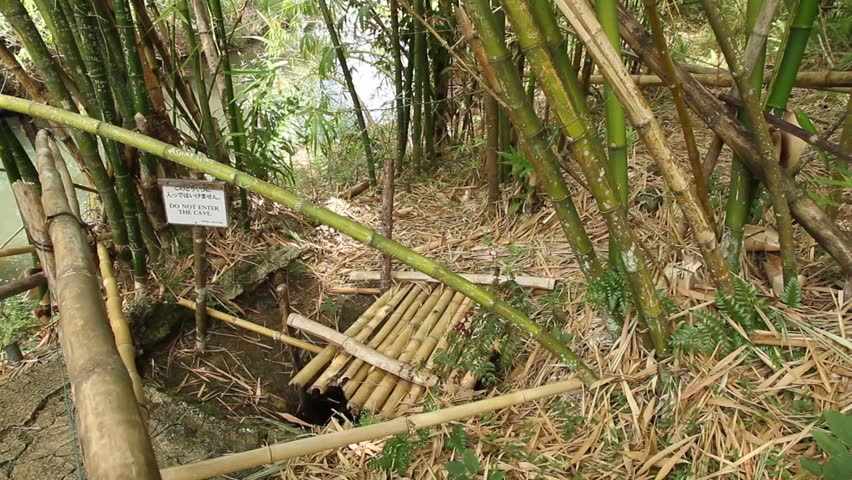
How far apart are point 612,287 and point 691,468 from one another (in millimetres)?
370

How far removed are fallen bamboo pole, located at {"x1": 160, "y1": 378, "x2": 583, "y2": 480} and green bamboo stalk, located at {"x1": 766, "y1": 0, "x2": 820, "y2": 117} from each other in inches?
27.3

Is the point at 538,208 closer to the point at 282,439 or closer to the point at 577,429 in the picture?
the point at 577,429

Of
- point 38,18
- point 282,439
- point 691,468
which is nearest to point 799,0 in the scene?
point 691,468

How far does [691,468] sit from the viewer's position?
3.12ft

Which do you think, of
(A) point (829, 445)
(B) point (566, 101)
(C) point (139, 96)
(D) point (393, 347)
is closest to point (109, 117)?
(C) point (139, 96)

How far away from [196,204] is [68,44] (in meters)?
0.64

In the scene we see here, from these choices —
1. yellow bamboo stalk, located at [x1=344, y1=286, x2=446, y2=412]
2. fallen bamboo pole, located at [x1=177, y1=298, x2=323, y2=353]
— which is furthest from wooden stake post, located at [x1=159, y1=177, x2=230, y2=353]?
yellow bamboo stalk, located at [x1=344, y1=286, x2=446, y2=412]

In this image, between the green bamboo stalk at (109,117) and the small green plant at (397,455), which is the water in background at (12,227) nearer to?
the green bamboo stalk at (109,117)

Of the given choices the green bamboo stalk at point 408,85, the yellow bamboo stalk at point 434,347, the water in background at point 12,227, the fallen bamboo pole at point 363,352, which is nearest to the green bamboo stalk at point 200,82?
the fallen bamboo pole at point 363,352

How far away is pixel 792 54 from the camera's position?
93cm

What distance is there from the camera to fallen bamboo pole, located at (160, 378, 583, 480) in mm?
842

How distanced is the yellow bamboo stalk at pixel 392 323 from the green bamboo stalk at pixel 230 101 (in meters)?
0.83

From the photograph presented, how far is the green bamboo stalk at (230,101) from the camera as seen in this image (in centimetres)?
189

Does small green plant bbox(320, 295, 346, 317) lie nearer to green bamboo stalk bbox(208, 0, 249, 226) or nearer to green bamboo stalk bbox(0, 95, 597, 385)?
green bamboo stalk bbox(208, 0, 249, 226)
